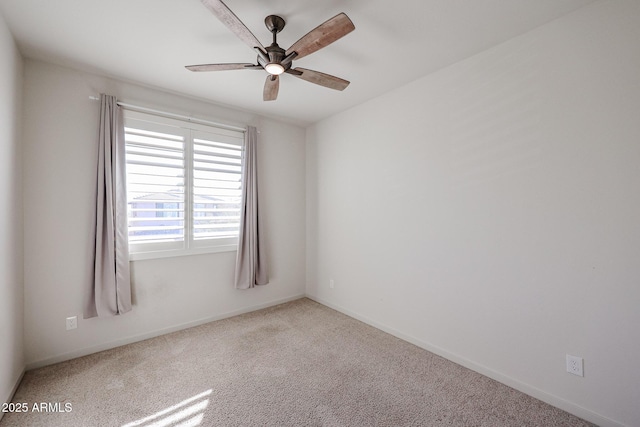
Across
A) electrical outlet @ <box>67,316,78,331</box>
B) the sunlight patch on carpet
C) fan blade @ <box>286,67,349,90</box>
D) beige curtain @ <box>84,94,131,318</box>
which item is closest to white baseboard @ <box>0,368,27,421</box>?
electrical outlet @ <box>67,316,78,331</box>

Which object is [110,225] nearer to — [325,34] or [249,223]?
[249,223]

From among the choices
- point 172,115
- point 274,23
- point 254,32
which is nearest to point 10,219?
point 172,115

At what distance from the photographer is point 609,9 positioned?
166cm

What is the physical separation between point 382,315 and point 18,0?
12.6 feet

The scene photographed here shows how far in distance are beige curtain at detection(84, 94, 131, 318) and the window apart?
0.31ft

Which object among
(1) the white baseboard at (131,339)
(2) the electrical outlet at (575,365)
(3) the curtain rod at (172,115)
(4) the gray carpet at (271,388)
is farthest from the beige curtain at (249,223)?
(2) the electrical outlet at (575,365)

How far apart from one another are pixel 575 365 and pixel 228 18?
304 centimetres

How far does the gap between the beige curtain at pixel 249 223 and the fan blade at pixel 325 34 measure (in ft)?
5.98

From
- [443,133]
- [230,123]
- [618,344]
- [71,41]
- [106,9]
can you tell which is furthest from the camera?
[230,123]

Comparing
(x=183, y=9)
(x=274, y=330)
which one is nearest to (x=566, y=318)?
(x=274, y=330)

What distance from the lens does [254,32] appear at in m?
2.00

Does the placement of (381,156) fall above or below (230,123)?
below

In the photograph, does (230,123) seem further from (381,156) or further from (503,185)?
(503,185)

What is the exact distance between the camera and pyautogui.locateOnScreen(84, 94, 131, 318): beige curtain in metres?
2.48
